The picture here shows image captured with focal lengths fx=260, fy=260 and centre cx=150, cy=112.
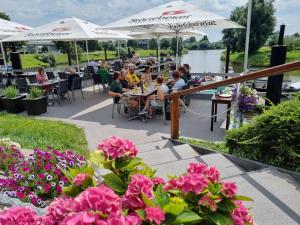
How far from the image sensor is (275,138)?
298cm

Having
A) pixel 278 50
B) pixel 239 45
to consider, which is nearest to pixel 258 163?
pixel 278 50

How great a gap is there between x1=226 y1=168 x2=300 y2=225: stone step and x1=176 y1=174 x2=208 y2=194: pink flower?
1.18 metres

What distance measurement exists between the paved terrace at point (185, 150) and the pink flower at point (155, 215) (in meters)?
1.38

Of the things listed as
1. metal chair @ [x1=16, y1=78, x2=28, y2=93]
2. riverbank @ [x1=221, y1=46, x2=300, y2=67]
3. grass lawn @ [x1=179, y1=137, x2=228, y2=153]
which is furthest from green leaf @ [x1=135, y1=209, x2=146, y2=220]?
riverbank @ [x1=221, y1=46, x2=300, y2=67]

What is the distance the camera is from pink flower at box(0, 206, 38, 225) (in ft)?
3.20

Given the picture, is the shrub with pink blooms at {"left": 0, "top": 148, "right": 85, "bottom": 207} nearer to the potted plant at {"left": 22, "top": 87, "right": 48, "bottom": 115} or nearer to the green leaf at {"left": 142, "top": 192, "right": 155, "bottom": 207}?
the green leaf at {"left": 142, "top": 192, "right": 155, "bottom": 207}

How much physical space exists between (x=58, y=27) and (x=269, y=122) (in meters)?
7.78

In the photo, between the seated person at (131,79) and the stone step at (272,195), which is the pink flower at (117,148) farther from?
the seated person at (131,79)

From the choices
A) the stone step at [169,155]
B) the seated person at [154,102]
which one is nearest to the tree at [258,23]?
the seated person at [154,102]

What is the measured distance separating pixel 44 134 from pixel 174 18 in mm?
4035

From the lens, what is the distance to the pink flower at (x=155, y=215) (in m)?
0.89

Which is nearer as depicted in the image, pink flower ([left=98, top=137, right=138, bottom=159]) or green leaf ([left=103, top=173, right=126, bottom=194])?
green leaf ([left=103, top=173, right=126, bottom=194])

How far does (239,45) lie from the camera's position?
3256 cm

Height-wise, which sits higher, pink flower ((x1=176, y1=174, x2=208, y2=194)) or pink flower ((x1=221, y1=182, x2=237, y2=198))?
pink flower ((x1=176, y1=174, x2=208, y2=194))
